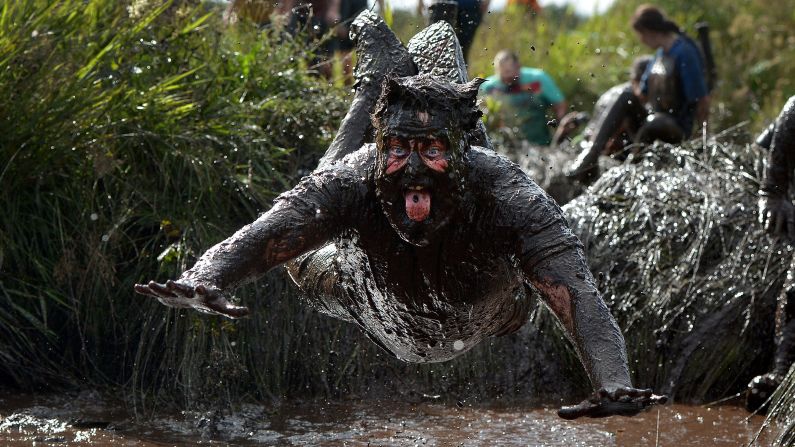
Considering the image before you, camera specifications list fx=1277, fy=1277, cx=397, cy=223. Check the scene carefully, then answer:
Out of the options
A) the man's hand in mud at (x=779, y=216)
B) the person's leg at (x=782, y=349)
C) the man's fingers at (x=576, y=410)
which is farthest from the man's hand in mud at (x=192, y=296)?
the man's hand in mud at (x=779, y=216)

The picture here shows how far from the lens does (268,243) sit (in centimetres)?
378

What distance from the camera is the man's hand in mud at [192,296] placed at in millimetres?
3266

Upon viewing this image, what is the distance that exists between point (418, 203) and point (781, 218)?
3.72 metres

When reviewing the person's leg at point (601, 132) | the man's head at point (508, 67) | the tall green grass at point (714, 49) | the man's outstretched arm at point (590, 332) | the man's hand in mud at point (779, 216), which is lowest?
the man's outstretched arm at point (590, 332)

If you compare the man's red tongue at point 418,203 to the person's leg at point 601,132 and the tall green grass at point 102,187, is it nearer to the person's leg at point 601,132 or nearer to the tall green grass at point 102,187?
the tall green grass at point 102,187

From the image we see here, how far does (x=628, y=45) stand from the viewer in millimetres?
16672

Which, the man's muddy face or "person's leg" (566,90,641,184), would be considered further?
"person's leg" (566,90,641,184)

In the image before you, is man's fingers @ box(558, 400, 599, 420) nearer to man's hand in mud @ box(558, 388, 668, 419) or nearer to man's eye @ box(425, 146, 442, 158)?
man's hand in mud @ box(558, 388, 668, 419)

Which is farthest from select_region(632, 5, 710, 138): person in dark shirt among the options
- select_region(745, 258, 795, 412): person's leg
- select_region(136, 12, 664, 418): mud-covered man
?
select_region(136, 12, 664, 418): mud-covered man

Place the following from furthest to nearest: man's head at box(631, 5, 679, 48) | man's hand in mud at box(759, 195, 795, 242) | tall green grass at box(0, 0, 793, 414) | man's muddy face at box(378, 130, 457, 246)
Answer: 1. man's head at box(631, 5, 679, 48)
2. man's hand in mud at box(759, 195, 795, 242)
3. tall green grass at box(0, 0, 793, 414)
4. man's muddy face at box(378, 130, 457, 246)

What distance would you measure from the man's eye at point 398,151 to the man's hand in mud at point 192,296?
2.34 ft

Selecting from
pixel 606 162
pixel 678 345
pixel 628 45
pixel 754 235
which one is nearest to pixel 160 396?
pixel 678 345

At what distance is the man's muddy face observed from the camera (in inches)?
147

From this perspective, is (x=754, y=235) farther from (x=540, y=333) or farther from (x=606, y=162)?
(x=606, y=162)
